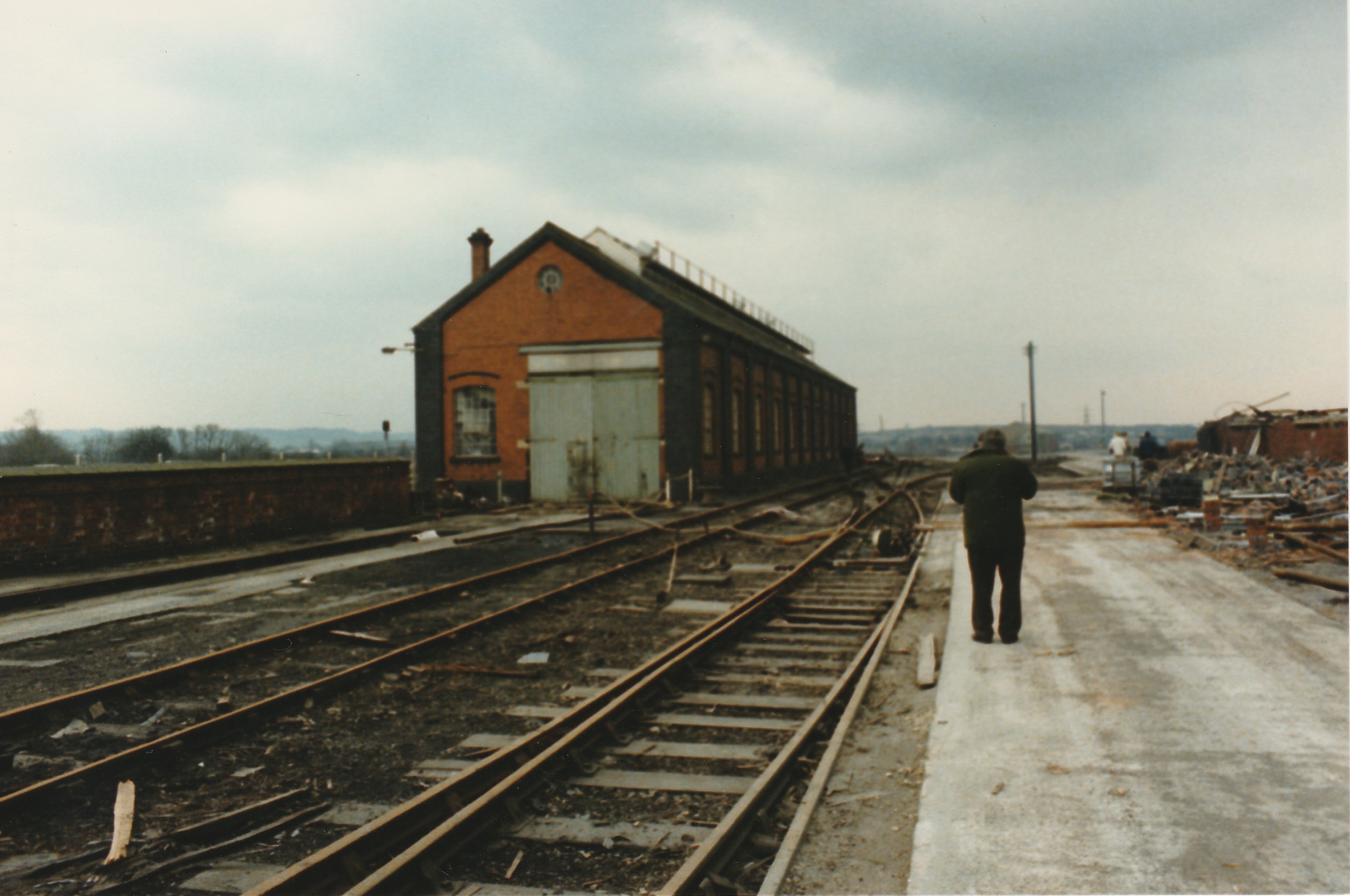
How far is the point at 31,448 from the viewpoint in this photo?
9.33 metres

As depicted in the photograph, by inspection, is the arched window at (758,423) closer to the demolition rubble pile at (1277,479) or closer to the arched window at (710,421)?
the arched window at (710,421)

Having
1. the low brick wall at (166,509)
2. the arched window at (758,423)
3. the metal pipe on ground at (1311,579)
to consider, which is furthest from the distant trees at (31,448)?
the arched window at (758,423)

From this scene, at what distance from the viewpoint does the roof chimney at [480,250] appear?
26875 mm

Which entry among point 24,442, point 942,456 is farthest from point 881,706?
point 942,456

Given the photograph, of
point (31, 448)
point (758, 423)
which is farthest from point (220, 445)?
point (758, 423)

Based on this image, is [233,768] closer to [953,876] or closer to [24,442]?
[953,876]

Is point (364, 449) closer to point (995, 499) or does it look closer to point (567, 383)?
point (567, 383)

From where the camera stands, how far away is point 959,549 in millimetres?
12320

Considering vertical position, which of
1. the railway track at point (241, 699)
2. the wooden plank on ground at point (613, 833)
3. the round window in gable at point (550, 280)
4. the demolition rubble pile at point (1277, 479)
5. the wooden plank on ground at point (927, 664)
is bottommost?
the wooden plank on ground at point (613, 833)

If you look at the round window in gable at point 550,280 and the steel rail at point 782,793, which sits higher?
the round window in gable at point 550,280

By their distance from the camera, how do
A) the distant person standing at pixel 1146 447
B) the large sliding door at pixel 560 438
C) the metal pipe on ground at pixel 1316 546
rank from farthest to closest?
the distant person standing at pixel 1146 447 → the large sliding door at pixel 560 438 → the metal pipe on ground at pixel 1316 546

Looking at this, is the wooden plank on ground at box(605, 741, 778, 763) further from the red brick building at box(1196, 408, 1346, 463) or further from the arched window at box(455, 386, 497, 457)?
the red brick building at box(1196, 408, 1346, 463)

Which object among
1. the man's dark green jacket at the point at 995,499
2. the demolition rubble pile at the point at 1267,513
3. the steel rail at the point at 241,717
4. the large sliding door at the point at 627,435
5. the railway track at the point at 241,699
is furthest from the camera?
the large sliding door at the point at 627,435

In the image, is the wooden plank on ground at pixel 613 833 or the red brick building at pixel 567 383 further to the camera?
the red brick building at pixel 567 383
